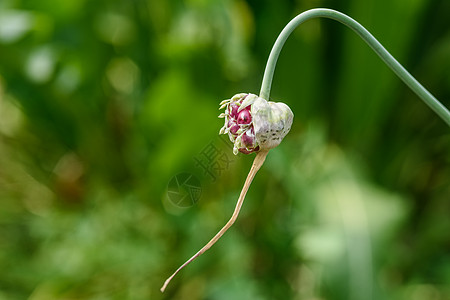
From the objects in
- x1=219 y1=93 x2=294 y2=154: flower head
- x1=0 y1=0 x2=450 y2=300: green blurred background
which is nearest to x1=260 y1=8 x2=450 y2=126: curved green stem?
x1=219 y1=93 x2=294 y2=154: flower head

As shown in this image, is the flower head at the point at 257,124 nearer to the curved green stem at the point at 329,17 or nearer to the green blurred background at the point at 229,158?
the curved green stem at the point at 329,17

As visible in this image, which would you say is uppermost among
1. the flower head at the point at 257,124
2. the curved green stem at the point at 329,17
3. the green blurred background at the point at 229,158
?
the curved green stem at the point at 329,17

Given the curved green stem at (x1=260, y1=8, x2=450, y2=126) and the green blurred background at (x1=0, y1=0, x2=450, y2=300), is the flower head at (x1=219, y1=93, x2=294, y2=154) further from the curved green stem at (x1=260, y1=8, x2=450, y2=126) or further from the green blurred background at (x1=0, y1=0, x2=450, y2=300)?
the green blurred background at (x1=0, y1=0, x2=450, y2=300)

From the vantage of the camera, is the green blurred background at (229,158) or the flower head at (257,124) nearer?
the flower head at (257,124)

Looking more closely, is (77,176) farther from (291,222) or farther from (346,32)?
(346,32)

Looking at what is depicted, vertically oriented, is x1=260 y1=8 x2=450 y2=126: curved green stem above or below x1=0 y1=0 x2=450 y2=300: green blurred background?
above

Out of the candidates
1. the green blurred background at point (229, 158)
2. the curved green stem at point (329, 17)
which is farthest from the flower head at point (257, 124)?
the green blurred background at point (229, 158)

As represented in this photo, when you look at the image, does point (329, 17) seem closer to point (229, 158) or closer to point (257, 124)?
point (257, 124)

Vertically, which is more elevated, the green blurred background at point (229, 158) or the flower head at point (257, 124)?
the flower head at point (257, 124)

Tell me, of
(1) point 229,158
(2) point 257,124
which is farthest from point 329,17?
(1) point 229,158
